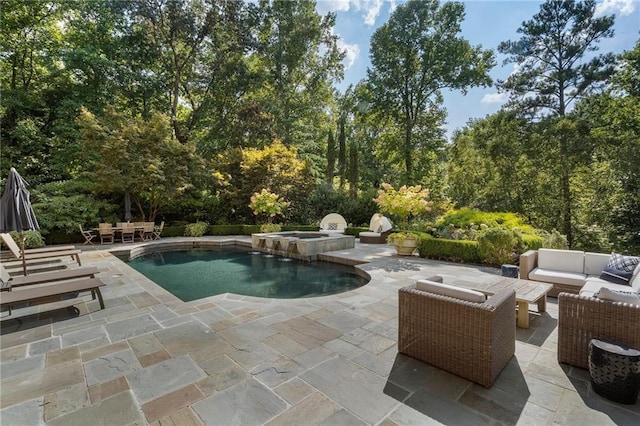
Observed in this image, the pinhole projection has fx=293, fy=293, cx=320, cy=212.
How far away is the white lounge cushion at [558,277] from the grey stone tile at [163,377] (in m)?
4.86

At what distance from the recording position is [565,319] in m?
2.58

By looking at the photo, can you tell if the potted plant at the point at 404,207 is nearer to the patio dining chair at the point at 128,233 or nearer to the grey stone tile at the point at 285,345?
the grey stone tile at the point at 285,345

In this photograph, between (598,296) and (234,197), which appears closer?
(598,296)

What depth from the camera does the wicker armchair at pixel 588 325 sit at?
2.28 metres

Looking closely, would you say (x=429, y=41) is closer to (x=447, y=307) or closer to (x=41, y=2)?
(x=447, y=307)

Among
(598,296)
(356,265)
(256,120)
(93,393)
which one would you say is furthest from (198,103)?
(598,296)

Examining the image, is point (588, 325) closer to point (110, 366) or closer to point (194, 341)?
point (194, 341)

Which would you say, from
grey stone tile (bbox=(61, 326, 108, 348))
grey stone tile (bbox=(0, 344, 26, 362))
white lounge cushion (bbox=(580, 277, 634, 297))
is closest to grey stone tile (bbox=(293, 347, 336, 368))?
grey stone tile (bbox=(61, 326, 108, 348))

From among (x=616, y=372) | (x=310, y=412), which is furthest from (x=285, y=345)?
(x=616, y=372)

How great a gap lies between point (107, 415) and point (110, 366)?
743mm

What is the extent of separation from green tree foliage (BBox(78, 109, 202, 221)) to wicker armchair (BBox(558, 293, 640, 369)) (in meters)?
13.1

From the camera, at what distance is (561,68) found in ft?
43.8

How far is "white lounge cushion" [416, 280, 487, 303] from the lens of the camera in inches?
96.3

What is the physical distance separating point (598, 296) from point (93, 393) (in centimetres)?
412
